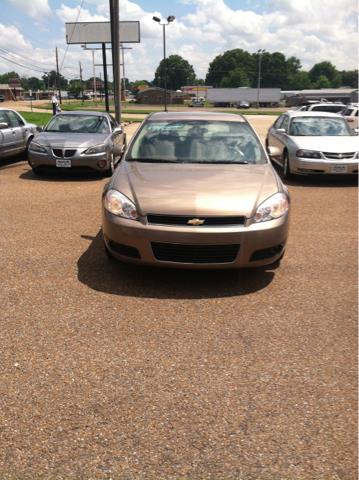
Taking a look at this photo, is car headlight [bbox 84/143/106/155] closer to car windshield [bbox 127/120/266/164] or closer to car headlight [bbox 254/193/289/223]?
car windshield [bbox 127/120/266/164]

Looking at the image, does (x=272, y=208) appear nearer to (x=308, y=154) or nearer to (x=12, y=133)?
(x=308, y=154)

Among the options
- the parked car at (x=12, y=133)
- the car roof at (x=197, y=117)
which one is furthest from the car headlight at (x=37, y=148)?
the car roof at (x=197, y=117)

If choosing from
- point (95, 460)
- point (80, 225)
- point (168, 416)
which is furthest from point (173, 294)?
point (80, 225)

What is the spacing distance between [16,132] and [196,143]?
7.52m

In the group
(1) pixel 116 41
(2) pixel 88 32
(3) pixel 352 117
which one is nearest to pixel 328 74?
(2) pixel 88 32

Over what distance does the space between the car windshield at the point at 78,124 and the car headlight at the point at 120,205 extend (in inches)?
261

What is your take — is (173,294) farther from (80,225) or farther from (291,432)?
(80,225)

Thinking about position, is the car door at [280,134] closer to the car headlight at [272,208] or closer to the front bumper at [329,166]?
the front bumper at [329,166]

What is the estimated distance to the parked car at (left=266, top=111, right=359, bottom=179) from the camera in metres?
9.44

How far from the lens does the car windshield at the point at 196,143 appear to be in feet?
17.0

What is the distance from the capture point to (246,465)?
7.38ft

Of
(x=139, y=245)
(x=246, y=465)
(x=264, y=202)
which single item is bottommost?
(x=246, y=465)

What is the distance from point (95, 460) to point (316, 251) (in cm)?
386

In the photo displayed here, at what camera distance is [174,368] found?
119 inches
